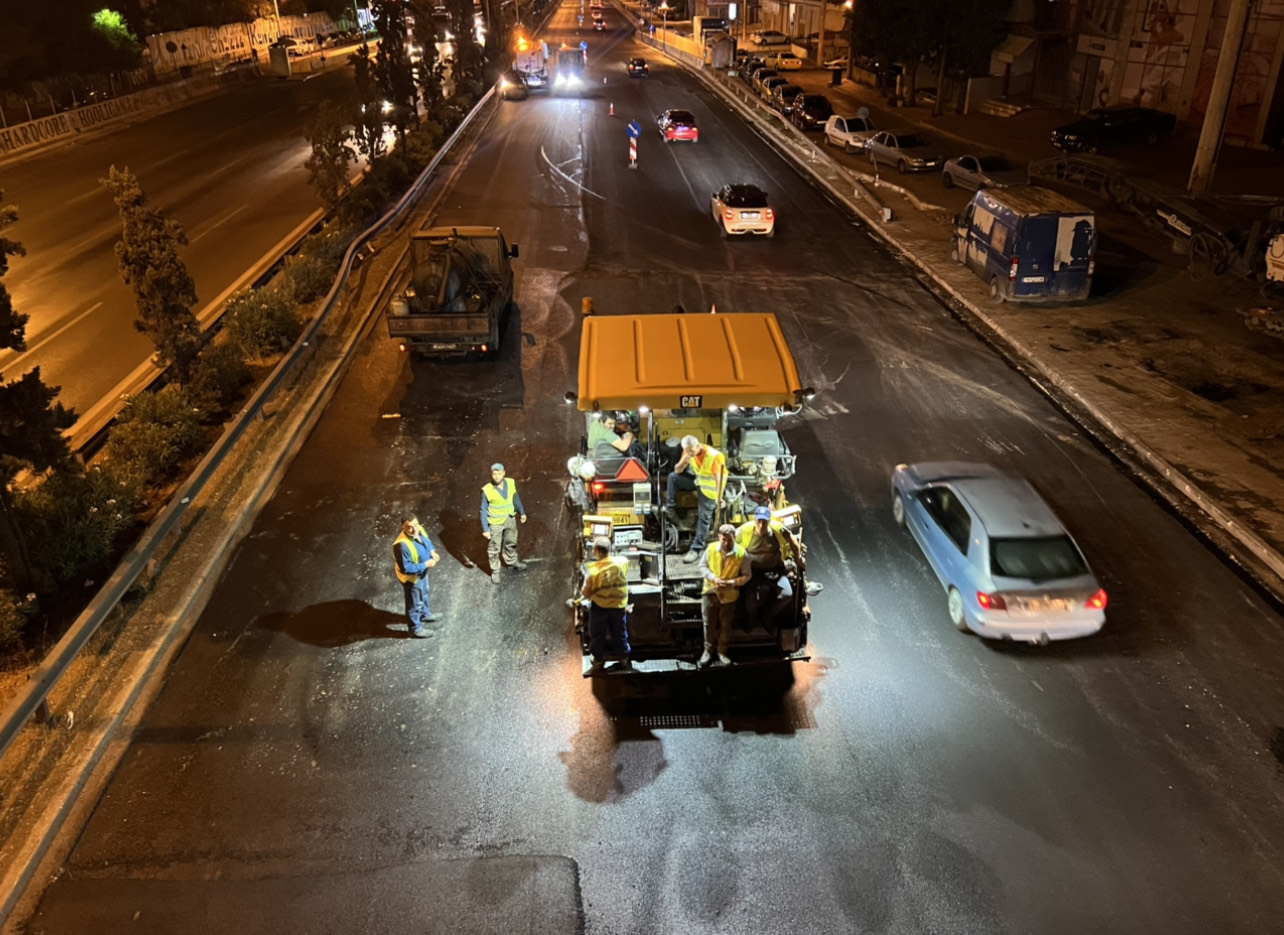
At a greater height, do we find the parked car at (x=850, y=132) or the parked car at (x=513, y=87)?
the parked car at (x=513, y=87)

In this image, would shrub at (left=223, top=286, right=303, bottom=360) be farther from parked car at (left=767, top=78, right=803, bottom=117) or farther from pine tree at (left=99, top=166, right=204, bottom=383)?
parked car at (left=767, top=78, right=803, bottom=117)

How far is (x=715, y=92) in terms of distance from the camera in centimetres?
5456

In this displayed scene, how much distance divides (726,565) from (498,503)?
10.9 ft

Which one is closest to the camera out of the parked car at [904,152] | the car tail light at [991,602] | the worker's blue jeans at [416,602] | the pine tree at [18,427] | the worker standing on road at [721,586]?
the worker standing on road at [721,586]

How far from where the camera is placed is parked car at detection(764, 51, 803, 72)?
61688 mm

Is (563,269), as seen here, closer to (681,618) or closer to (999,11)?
(681,618)

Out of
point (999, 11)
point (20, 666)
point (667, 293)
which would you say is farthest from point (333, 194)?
point (999, 11)

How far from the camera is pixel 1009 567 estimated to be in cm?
929

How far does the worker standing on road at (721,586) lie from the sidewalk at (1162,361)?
725 cm

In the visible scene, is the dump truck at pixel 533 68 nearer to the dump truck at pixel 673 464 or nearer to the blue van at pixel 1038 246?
the blue van at pixel 1038 246

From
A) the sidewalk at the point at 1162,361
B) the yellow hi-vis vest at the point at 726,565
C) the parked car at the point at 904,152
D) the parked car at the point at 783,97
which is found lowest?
the sidewalk at the point at 1162,361

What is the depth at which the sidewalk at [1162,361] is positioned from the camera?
12320 mm

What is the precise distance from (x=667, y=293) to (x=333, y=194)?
37.0 feet

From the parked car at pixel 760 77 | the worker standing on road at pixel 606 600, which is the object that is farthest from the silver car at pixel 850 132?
the worker standing on road at pixel 606 600
